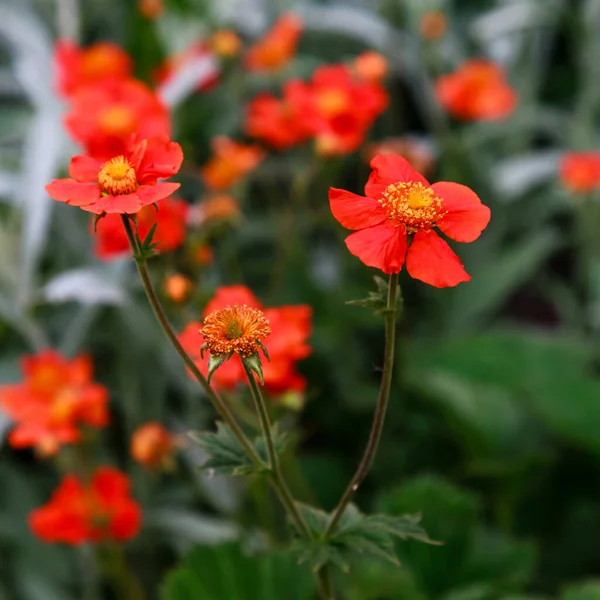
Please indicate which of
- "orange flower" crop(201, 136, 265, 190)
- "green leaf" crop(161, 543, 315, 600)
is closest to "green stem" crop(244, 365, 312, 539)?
"green leaf" crop(161, 543, 315, 600)

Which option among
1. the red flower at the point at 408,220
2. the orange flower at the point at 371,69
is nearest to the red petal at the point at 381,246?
the red flower at the point at 408,220

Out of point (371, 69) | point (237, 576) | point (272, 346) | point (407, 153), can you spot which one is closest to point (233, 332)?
point (272, 346)

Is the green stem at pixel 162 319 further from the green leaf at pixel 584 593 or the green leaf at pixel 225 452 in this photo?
the green leaf at pixel 584 593

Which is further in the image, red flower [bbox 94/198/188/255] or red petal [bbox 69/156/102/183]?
red flower [bbox 94/198/188/255]

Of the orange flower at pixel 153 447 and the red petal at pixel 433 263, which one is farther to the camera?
the orange flower at pixel 153 447

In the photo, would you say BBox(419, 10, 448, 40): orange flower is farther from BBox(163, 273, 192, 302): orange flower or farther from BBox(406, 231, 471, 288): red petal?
BBox(406, 231, 471, 288): red petal

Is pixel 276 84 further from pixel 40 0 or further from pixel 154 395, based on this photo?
pixel 154 395
